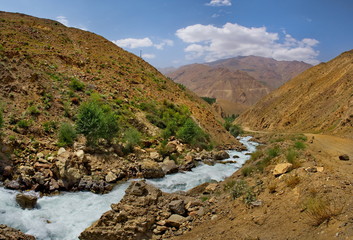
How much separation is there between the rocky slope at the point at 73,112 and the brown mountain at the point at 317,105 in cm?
1721

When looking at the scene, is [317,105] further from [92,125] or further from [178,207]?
[178,207]

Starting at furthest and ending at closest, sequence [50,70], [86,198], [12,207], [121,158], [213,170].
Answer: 1. [50,70]
2. [213,170]
3. [121,158]
4. [86,198]
5. [12,207]

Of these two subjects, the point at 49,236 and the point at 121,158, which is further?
the point at 121,158

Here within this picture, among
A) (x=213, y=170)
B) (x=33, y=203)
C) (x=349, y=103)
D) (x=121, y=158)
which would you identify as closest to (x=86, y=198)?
(x=33, y=203)

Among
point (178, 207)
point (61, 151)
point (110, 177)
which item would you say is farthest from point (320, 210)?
point (61, 151)

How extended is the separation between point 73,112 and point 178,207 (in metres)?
14.3

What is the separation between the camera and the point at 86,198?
1154 centimetres

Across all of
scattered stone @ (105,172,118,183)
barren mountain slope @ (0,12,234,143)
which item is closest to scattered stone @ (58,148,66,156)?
barren mountain slope @ (0,12,234,143)

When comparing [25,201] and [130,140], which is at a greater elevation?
[130,140]

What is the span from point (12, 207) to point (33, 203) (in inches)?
28.0

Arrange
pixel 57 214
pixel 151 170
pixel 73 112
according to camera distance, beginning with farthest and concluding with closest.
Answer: pixel 73 112
pixel 151 170
pixel 57 214

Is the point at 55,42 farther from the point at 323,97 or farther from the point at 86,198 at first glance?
the point at 323,97

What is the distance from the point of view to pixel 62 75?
2522cm

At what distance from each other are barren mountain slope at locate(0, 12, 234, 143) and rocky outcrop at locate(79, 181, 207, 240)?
9.49m
